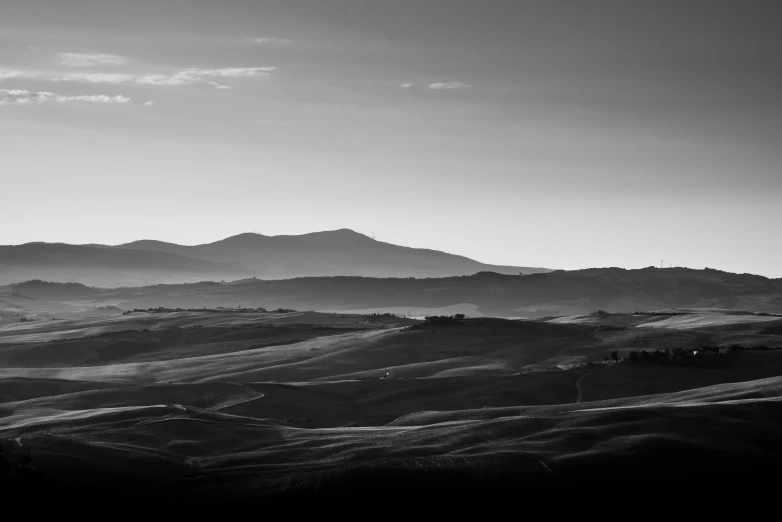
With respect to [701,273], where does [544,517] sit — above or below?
below

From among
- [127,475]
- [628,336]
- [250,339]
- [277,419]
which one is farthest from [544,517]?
[250,339]

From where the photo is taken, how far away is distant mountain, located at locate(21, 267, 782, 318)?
473 ft

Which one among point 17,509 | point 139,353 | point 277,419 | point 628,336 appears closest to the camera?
point 17,509

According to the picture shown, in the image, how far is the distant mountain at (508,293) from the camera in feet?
473

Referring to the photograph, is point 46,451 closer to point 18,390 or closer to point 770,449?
point 770,449

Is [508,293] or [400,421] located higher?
[508,293]

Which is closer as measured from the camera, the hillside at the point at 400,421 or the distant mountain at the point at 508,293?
the hillside at the point at 400,421

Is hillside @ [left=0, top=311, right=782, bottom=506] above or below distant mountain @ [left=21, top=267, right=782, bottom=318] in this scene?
below

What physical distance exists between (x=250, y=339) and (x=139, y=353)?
746 centimetres

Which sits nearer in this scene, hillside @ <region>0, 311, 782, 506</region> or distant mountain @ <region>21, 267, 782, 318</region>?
hillside @ <region>0, 311, 782, 506</region>

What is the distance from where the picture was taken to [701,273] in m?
166

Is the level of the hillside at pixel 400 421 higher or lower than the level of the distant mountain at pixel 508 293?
lower

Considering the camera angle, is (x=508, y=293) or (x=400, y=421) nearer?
(x=400, y=421)

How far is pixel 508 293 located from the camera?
157m
